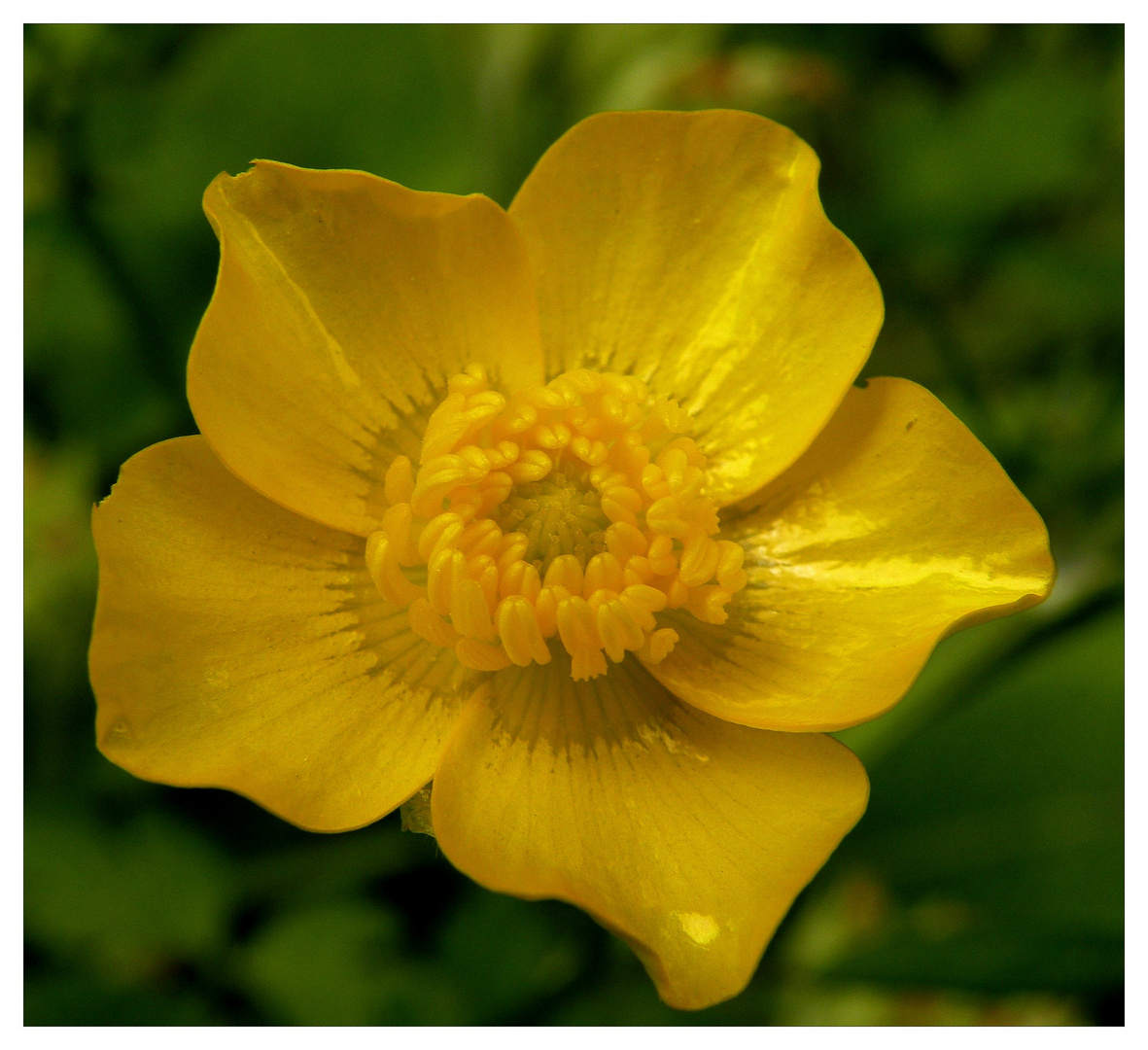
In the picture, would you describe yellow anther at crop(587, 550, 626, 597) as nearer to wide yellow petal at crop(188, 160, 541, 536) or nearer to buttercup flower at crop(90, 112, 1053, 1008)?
buttercup flower at crop(90, 112, 1053, 1008)

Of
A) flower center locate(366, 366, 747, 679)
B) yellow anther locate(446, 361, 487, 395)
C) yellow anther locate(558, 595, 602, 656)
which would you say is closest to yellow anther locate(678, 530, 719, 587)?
flower center locate(366, 366, 747, 679)

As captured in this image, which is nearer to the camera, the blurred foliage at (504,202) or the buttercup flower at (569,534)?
the buttercup flower at (569,534)

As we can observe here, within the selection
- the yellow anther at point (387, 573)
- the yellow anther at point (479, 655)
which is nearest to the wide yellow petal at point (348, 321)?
the yellow anther at point (387, 573)

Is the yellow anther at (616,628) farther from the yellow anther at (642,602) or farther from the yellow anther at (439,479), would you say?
the yellow anther at (439,479)

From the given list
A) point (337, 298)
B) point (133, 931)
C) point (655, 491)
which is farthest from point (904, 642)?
point (133, 931)

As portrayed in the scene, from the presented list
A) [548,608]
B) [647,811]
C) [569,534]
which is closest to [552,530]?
[569,534]

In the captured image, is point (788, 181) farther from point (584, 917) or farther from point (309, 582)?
point (584, 917)
